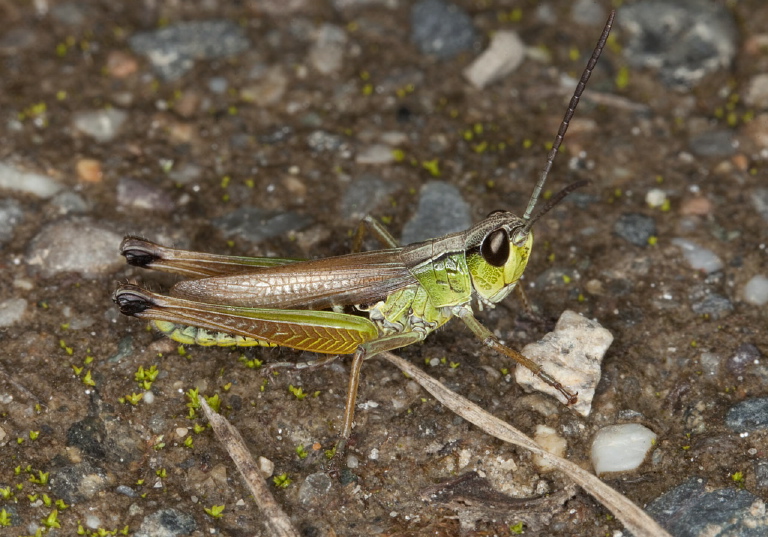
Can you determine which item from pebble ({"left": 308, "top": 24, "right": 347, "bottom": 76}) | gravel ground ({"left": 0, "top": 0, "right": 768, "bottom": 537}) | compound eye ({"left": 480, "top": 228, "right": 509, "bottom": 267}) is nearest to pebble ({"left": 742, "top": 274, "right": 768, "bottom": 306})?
gravel ground ({"left": 0, "top": 0, "right": 768, "bottom": 537})

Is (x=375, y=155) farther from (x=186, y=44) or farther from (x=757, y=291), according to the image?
A: (x=757, y=291)

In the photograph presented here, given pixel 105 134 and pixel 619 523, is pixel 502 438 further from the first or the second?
pixel 105 134

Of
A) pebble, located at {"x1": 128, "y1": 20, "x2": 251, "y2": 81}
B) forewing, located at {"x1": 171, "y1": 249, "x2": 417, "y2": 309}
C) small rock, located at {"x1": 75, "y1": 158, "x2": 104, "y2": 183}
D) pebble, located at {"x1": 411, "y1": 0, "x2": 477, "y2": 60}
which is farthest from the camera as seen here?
pebble, located at {"x1": 411, "y1": 0, "x2": 477, "y2": 60}

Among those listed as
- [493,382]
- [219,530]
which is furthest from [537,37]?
[219,530]

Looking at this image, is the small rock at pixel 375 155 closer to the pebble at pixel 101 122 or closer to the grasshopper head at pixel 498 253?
the grasshopper head at pixel 498 253

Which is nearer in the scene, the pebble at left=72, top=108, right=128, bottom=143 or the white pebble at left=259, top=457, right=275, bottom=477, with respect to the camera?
the white pebble at left=259, top=457, right=275, bottom=477

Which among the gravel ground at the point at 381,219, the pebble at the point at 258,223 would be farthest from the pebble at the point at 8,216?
the pebble at the point at 258,223

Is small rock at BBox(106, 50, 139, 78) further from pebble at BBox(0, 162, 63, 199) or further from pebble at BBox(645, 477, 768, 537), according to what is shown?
pebble at BBox(645, 477, 768, 537)
